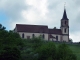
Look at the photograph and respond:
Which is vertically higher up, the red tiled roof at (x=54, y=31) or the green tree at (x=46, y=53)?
the red tiled roof at (x=54, y=31)

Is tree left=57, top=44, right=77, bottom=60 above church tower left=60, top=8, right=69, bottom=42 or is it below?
below

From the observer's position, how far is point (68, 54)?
76.6 m

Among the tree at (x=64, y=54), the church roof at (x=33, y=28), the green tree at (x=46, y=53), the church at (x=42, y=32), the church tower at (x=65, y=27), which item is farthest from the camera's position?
the church tower at (x=65, y=27)

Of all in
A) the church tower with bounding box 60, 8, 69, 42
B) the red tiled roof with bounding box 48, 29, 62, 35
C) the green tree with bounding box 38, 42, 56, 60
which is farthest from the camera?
the church tower with bounding box 60, 8, 69, 42

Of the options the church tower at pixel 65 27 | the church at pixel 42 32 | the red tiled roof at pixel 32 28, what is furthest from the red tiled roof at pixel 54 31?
the red tiled roof at pixel 32 28

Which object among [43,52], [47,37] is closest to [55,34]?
[47,37]

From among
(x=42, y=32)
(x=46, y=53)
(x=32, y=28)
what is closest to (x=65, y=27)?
(x=42, y=32)

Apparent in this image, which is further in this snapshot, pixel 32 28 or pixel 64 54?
pixel 32 28

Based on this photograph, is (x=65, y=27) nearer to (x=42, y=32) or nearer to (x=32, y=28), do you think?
(x=42, y=32)

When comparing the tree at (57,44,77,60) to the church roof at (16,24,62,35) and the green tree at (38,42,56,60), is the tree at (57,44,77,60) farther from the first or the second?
the church roof at (16,24,62,35)

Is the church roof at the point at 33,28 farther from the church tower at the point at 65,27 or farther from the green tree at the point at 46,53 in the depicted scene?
the green tree at the point at 46,53

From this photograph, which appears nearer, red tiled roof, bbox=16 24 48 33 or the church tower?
red tiled roof, bbox=16 24 48 33

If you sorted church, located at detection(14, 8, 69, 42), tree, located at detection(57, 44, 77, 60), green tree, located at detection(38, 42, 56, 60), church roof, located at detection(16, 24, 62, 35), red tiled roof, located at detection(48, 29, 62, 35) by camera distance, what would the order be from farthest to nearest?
red tiled roof, located at detection(48, 29, 62, 35) < church, located at detection(14, 8, 69, 42) < church roof, located at detection(16, 24, 62, 35) < green tree, located at detection(38, 42, 56, 60) < tree, located at detection(57, 44, 77, 60)

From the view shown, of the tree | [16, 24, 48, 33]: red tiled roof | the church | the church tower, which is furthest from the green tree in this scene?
the church tower
